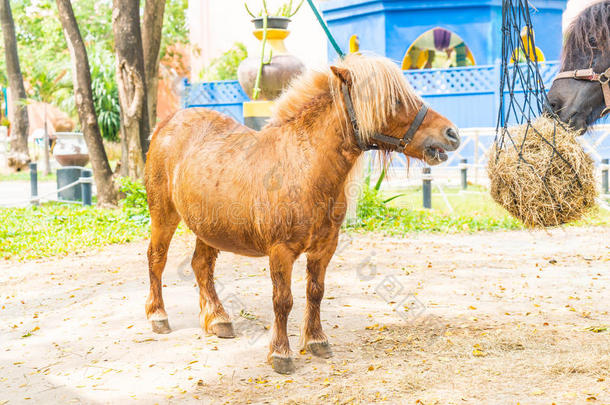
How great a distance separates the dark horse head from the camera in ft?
14.1

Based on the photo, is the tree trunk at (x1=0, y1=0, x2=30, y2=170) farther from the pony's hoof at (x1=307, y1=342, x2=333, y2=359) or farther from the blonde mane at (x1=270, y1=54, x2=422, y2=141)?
the blonde mane at (x1=270, y1=54, x2=422, y2=141)

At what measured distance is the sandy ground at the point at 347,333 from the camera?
3.73m

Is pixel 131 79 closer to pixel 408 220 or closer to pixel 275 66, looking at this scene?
pixel 275 66

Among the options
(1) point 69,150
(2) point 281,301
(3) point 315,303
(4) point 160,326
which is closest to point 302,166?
(2) point 281,301

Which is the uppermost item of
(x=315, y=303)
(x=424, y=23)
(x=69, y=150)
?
(x=424, y=23)

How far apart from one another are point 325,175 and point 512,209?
1.36 metres

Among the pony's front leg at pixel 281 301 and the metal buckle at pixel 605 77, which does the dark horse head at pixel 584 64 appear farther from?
the pony's front leg at pixel 281 301

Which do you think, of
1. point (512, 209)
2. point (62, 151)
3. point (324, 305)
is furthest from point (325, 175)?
point (62, 151)

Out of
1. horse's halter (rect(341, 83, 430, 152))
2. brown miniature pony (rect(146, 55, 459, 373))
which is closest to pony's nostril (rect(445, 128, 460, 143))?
brown miniature pony (rect(146, 55, 459, 373))

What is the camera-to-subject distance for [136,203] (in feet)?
34.2

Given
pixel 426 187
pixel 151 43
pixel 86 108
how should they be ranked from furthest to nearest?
pixel 151 43 → pixel 86 108 → pixel 426 187

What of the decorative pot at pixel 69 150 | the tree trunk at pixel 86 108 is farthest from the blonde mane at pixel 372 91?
the decorative pot at pixel 69 150

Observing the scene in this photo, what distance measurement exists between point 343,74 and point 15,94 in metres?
19.5

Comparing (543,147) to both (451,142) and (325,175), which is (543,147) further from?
(325,175)
